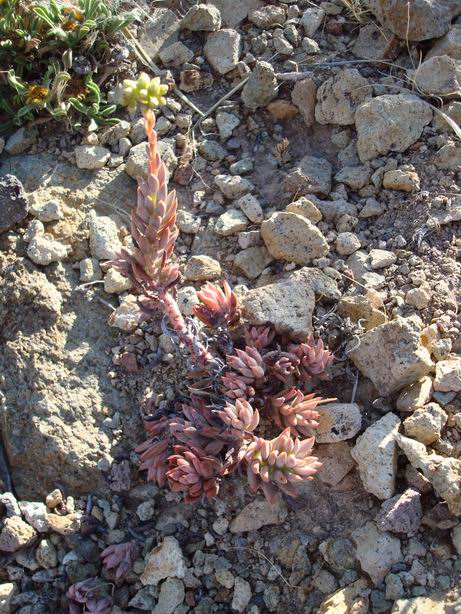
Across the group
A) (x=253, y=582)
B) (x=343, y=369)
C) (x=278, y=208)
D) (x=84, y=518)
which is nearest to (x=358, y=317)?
(x=343, y=369)

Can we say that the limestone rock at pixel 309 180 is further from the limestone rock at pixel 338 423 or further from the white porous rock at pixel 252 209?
the limestone rock at pixel 338 423

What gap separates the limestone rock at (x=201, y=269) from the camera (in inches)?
178

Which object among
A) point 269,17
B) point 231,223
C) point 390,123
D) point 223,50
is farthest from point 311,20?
point 231,223

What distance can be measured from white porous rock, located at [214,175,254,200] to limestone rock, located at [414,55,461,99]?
4.20 ft

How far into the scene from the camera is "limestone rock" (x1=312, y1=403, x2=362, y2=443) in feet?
12.9

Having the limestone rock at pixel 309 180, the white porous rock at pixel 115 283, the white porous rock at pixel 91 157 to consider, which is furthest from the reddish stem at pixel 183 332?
Result: the white porous rock at pixel 91 157

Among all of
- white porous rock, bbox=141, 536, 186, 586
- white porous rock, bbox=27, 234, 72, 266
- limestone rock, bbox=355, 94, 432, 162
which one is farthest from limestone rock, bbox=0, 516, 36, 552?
limestone rock, bbox=355, 94, 432, 162

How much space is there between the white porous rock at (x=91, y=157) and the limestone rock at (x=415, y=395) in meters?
2.44

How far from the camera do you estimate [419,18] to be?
4.93m

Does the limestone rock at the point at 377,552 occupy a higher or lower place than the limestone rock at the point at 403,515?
lower

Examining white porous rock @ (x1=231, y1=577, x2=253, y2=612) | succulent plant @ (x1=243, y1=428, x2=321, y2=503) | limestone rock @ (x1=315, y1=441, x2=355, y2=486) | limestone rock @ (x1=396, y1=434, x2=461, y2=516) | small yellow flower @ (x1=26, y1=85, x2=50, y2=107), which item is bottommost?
white porous rock @ (x1=231, y1=577, x2=253, y2=612)

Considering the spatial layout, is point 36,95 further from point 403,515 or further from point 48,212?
point 403,515

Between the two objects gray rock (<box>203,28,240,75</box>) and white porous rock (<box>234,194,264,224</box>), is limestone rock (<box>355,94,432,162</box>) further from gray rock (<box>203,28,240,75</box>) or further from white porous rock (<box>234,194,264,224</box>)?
gray rock (<box>203,28,240,75</box>)

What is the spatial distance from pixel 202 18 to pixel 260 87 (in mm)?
732
